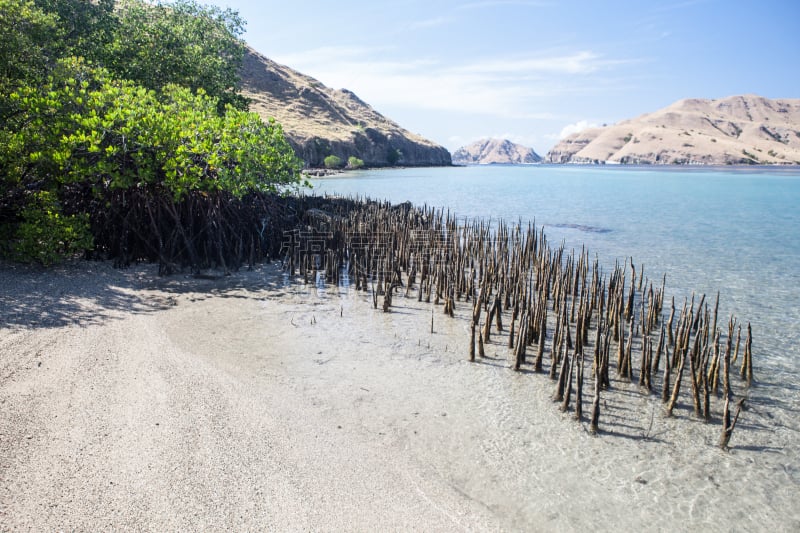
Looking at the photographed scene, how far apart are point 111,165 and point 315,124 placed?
93.1m

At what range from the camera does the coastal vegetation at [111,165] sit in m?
9.20

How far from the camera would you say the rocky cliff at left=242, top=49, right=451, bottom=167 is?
80062mm

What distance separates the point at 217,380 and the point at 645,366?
538 cm

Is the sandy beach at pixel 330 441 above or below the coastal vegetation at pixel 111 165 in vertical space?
below

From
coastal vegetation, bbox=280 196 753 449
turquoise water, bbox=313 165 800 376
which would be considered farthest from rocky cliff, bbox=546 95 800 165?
coastal vegetation, bbox=280 196 753 449

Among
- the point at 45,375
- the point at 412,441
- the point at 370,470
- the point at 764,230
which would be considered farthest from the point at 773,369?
the point at 764,230

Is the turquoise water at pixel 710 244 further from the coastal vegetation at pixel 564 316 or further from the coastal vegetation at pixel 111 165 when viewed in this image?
the coastal vegetation at pixel 111 165

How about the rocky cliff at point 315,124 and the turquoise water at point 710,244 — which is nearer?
the turquoise water at point 710,244

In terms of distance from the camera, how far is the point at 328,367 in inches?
258

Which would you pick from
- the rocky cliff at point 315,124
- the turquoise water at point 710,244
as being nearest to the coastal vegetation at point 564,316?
the turquoise water at point 710,244

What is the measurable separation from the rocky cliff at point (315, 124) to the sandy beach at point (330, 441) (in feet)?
224

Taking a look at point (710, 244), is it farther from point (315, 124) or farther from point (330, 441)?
point (315, 124)

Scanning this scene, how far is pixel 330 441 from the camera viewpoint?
15.6 ft

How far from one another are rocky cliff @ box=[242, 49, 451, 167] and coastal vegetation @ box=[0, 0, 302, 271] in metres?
61.8
